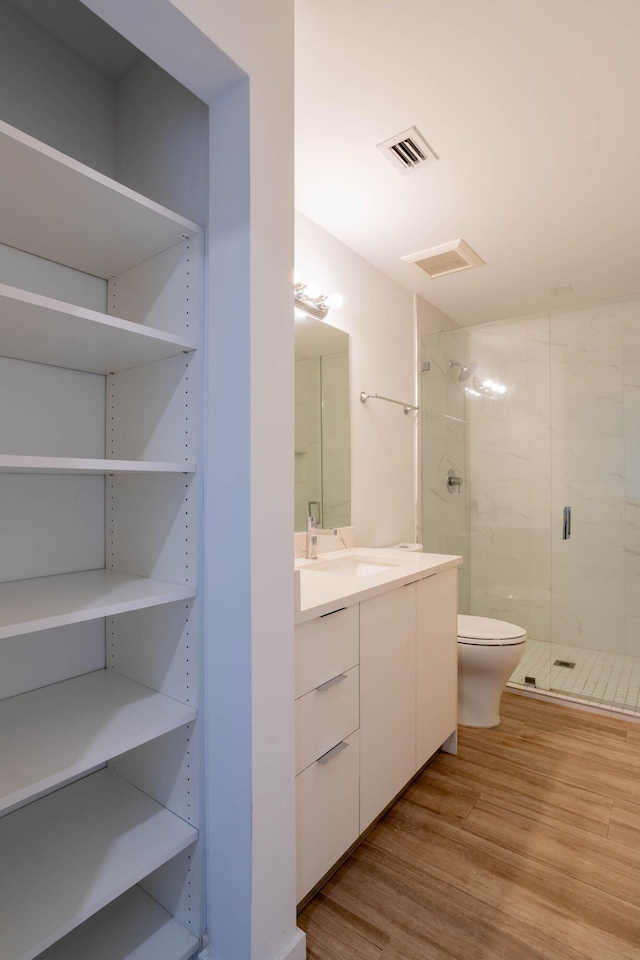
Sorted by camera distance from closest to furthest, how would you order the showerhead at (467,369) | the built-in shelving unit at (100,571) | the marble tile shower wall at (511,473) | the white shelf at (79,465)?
1. the white shelf at (79,465)
2. the built-in shelving unit at (100,571)
3. the marble tile shower wall at (511,473)
4. the showerhead at (467,369)

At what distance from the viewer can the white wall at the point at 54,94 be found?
1140mm

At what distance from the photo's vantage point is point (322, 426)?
231cm

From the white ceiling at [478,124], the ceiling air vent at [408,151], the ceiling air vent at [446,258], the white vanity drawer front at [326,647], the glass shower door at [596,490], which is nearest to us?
the white vanity drawer front at [326,647]

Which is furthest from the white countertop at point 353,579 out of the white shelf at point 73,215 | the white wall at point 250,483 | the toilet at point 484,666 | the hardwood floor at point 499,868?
the white shelf at point 73,215

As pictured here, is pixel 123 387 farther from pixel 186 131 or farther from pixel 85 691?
pixel 85 691

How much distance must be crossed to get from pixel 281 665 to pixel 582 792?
5.06 feet

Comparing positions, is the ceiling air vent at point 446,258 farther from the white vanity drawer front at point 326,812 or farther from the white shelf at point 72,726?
the white shelf at point 72,726

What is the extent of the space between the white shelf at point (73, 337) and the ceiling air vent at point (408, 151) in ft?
4.11

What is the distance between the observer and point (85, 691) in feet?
3.95

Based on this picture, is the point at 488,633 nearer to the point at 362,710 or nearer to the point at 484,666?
the point at 484,666

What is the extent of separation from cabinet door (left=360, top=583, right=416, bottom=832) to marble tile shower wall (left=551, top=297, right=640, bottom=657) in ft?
6.05

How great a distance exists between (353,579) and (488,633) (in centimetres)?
108

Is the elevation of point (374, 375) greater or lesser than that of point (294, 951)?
greater

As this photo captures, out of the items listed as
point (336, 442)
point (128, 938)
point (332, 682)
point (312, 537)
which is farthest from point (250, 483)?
point (336, 442)
